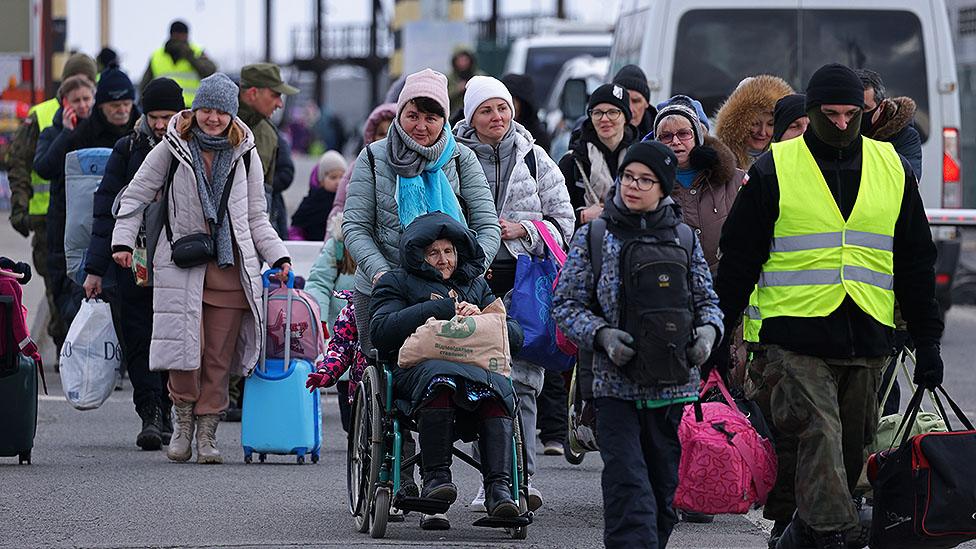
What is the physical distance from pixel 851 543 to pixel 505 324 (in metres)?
1.49

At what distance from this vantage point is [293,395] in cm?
977

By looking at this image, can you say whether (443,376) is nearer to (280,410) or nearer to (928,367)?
(928,367)

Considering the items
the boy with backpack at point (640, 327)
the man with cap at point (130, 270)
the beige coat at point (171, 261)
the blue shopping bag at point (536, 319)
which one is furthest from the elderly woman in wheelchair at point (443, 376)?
the man with cap at point (130, 270)

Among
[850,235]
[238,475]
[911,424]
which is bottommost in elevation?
[238,475]

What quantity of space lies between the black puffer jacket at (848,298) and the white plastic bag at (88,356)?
4.30 meters

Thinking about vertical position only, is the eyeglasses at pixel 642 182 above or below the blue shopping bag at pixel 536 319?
above

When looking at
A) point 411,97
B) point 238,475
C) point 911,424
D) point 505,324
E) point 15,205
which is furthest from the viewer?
point 15,205

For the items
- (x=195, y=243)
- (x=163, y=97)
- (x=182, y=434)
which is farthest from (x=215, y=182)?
(x=182, y=434)

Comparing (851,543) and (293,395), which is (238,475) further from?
(851,543)

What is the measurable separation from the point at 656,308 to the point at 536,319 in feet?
5.77

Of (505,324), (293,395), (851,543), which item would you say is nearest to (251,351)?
(293,395)

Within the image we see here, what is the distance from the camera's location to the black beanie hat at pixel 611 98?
10047 mm

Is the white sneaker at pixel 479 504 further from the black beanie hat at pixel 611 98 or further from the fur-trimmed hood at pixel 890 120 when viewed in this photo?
the black beanie hat at pixel 611 98

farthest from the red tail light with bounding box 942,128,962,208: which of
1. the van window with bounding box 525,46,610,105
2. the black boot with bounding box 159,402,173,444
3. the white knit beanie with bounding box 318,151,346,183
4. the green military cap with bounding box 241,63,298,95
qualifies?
the van window with bounding box 525,46,610,105
